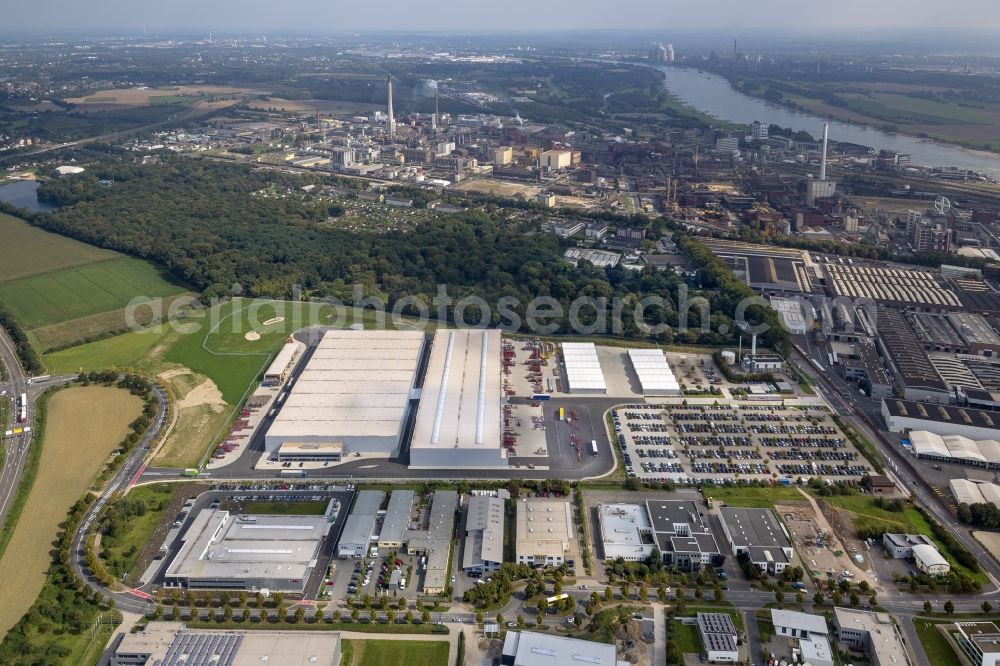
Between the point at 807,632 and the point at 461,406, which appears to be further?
the point at 461,406

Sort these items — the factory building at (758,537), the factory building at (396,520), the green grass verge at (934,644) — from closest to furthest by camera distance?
1. the green grass verge at (934,644)
2. the factory building at (758,537)
3. the factory building at (396,520)

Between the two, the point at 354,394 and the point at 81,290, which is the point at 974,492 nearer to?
the point at 354,394

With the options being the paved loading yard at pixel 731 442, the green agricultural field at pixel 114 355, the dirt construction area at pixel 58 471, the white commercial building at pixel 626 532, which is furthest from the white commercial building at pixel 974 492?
the green agricultural field at pixel 114 355

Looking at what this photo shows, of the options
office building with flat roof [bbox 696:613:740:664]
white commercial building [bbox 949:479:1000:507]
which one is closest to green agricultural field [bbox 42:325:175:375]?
office building with flat roof [bbox 696:613:740:664]

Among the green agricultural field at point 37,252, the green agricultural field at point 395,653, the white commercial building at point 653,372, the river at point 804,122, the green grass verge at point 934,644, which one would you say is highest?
the river at point 804,122

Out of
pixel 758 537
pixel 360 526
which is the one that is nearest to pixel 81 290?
pixel 360 526

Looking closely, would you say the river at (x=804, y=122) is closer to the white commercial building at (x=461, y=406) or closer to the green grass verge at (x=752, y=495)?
the green grass verge at (x=752, y=495)
